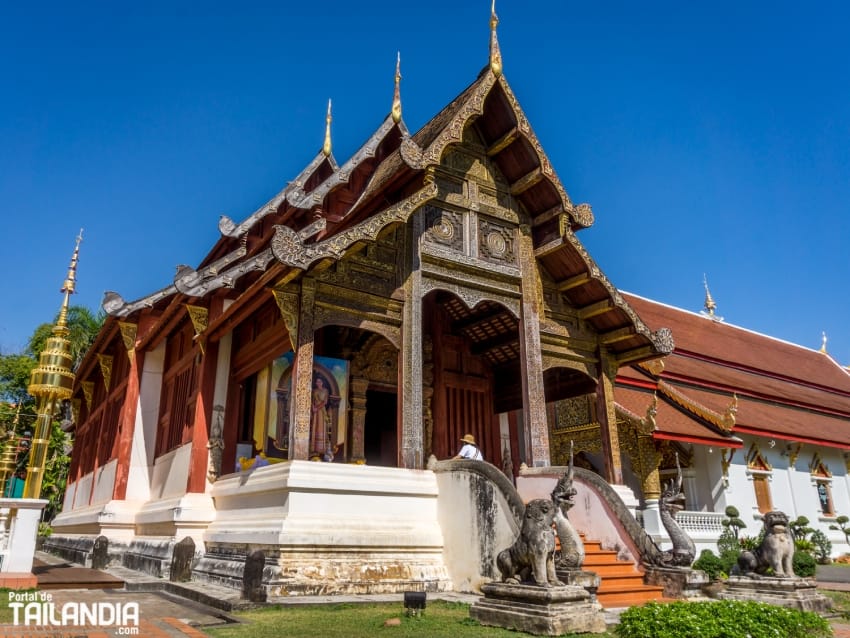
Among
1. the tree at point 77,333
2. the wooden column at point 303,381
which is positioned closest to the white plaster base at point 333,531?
the wooden column at point 303,381

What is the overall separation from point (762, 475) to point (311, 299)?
43.0 feet

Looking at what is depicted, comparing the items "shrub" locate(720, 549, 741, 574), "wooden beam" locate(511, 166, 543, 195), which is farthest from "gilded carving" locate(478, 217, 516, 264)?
"shrub" locate(720, 549, 741, 574)

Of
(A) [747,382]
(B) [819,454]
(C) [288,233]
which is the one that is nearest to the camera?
(C) [288,233]

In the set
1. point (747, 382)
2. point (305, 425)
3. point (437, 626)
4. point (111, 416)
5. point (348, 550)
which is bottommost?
point (437, 626)

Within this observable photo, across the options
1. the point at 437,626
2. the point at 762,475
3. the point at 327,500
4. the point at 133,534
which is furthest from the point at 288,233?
the point at 762,475

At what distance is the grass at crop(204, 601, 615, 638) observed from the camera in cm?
464

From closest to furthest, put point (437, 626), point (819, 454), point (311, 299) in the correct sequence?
point (437, 626) → point (311, 299) → point (819, 454)

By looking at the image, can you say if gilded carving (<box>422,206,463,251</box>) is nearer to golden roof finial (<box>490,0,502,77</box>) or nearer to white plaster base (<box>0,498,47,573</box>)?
golden roof finial (<box>490,0,502,77</box>)

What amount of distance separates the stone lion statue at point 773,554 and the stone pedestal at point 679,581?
56 cm

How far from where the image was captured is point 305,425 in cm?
696

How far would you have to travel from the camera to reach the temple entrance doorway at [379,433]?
11.3 m

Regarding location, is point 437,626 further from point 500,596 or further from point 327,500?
point 327,500

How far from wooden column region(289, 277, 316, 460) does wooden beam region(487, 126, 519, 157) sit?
369cm

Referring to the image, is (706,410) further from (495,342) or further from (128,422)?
(128,422)
